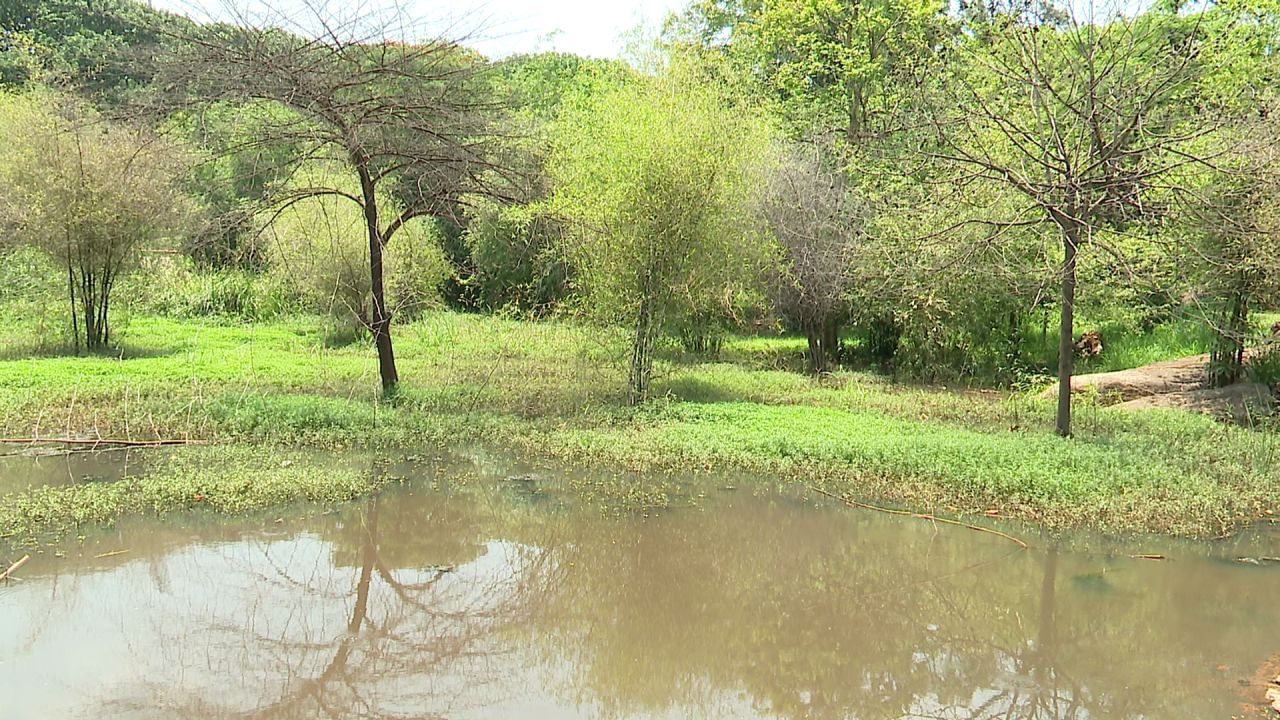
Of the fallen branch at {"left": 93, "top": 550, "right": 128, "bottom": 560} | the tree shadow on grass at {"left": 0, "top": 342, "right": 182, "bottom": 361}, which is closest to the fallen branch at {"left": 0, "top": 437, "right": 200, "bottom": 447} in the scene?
the fallen branch at {"left": 93, "top": 550, "right": 128, "bottom": 560}

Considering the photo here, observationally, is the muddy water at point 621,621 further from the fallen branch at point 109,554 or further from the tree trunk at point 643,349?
the tree trunk at point 643,349

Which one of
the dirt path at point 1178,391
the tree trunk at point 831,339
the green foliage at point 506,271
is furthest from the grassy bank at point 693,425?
the green foliage at point 506,271

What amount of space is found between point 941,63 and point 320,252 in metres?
12.0

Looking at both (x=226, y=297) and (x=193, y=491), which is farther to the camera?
(x=226, y=297)

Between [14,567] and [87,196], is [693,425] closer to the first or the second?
[14,567]

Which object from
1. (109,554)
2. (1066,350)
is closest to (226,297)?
(109,554)

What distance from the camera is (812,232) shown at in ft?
51.9

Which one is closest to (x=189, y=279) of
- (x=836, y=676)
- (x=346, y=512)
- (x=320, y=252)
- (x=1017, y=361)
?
(x=320, y=252)

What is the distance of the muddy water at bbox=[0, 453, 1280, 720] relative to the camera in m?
5.34

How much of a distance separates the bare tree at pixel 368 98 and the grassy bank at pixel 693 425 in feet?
6.19

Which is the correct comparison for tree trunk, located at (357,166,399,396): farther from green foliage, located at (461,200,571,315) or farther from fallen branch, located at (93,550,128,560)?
green foliage, located at (461,200,571,315)

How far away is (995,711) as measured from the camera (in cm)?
539

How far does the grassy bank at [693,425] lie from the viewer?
8.67 m

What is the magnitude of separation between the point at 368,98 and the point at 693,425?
5.48 metres
